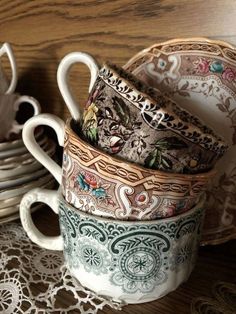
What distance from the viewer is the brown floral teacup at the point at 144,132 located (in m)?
0.35

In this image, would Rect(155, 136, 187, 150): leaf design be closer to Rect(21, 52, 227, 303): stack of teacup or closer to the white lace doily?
Rect(21, 52, 227, 303): stack of teacup

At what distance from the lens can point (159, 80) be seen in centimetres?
48

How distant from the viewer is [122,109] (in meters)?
0.37

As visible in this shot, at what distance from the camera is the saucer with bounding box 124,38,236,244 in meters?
0.46

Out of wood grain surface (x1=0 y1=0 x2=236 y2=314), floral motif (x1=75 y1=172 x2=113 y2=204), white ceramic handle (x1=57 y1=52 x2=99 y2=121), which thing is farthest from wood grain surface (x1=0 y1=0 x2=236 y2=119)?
floral motif (x1=75 y1=172 x2=113 y2=204)

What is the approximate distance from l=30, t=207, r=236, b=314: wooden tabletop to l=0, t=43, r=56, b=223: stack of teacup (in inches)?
2.1

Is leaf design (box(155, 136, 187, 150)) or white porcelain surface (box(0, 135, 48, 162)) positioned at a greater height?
leaf design (box(155, 136, 187, 150))

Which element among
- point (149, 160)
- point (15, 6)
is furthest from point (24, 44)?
point (149, 160)

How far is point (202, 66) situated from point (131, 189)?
0.18m

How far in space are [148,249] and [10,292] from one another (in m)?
0.15

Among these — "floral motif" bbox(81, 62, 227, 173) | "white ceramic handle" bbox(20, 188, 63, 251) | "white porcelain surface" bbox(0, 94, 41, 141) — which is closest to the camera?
"floral motif" bbox(81, 62, 227, 173)

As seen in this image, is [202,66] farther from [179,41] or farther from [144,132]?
[144,132]

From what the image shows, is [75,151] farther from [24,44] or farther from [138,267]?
[24,44]

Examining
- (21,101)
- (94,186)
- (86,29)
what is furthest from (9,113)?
(94,186)
